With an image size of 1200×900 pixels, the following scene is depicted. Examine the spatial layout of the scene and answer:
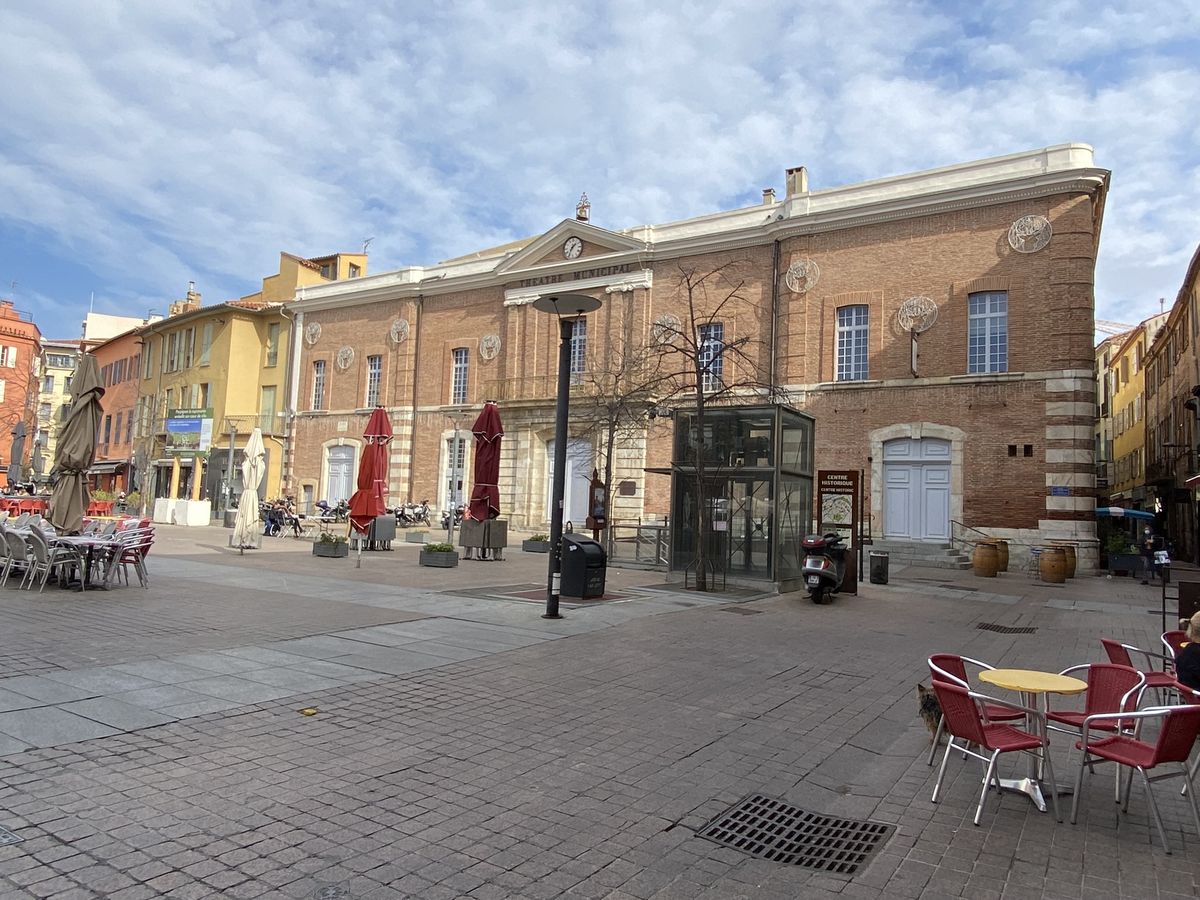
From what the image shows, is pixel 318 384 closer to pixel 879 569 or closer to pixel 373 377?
pixel 373 377

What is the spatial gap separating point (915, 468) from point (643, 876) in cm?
2310

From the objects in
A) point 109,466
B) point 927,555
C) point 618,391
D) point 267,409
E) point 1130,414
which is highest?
point 1130,414

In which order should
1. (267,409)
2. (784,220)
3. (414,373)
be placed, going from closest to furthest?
(784,220)
(414,373)
(267,409)

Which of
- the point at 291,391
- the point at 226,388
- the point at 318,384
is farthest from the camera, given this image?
the point at 226,388

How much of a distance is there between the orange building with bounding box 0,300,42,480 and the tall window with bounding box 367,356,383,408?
1114 inches

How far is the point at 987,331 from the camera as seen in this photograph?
24.1 meters

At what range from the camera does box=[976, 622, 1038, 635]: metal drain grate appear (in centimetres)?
1143

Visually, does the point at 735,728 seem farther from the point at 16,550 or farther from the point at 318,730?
the point at 16,550

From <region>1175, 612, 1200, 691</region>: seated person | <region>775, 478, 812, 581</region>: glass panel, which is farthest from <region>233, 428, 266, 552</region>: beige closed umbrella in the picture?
<region>1175, 612, 1200, 691</region>: seated person

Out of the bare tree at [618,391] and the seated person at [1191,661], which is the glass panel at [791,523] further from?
the seated person at [1191,661]

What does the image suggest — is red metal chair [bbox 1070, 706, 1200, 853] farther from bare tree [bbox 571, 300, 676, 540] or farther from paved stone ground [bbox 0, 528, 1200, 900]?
bare tree [bbox 571, 300, 676, 540]

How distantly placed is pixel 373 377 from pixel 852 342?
2302 centimetres

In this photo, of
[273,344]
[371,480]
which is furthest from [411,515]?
[273,344]

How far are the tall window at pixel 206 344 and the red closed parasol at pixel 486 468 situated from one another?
99.3 feet
